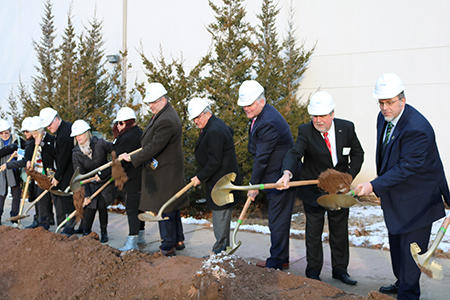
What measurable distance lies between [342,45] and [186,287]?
7916 mm

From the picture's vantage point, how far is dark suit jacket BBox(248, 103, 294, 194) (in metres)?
4.36

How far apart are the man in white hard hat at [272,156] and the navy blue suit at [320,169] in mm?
238

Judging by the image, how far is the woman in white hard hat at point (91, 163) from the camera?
591 cm

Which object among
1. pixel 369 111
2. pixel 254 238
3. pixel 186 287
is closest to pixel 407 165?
pixel 186 287

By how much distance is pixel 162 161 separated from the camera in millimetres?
5051

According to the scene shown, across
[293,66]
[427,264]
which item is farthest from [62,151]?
[293,66]

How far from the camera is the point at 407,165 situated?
330 cm

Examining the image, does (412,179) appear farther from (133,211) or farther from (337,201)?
(133,211)

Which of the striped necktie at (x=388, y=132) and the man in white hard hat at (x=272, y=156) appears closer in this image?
the striped necktie at (x=388, y=132)

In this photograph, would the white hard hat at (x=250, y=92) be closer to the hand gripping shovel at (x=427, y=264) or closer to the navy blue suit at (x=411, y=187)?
the navy blue suit at (x=411, y=187)

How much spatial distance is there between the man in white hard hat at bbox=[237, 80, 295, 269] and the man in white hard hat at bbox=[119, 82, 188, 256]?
107cm

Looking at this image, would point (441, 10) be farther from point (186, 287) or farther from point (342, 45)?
point (186, 287)

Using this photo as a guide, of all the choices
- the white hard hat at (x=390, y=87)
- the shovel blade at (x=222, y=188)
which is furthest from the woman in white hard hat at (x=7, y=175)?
the white hard hat at (x=390, y=87)

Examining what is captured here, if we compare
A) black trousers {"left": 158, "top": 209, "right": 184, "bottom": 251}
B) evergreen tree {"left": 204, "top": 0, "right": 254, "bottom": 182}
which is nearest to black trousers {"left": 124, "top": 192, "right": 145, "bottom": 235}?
black trousers {"left": 158, "top": 209, "right": 184, "bottom": 251}
